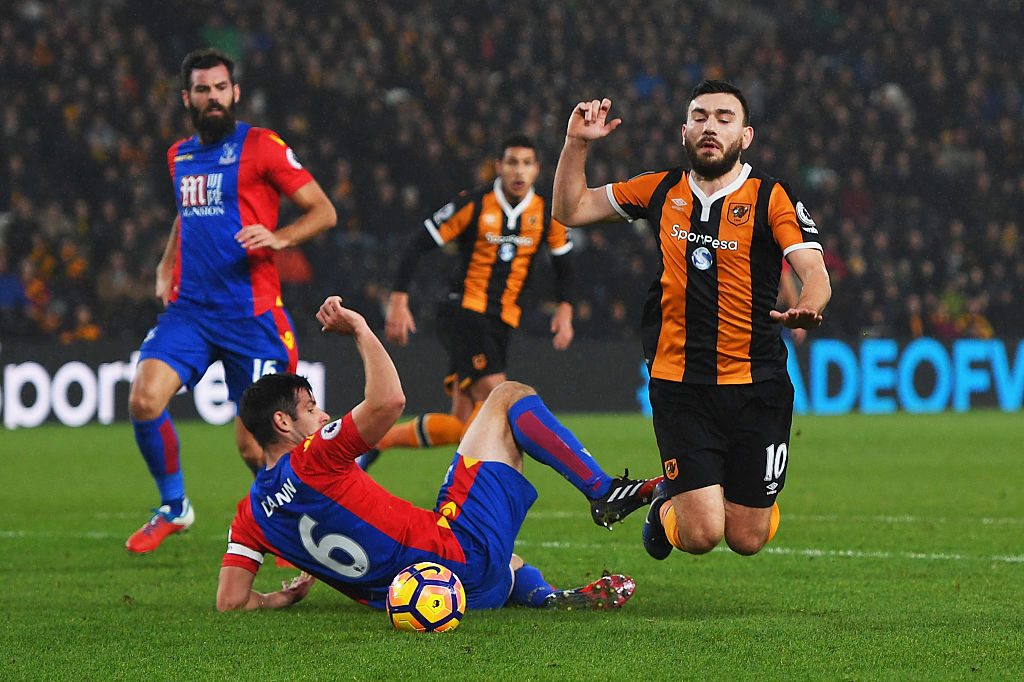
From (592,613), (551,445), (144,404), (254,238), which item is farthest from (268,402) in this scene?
(144,404)

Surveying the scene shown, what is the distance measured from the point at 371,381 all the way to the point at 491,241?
17.1ft

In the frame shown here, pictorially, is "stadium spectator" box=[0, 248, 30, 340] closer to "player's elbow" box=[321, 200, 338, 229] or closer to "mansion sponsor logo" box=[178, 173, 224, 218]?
"mansion sponsor logo" box=[178, 173, 224, 218]

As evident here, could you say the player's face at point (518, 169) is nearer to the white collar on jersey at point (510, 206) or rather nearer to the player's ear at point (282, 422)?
the white collar on jersey at point (510, 206)

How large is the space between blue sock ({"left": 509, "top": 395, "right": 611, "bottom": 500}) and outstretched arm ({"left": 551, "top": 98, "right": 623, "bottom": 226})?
2.38ft

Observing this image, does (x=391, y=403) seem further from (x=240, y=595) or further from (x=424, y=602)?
(x=240, y=595)

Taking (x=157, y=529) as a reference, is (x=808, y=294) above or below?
above

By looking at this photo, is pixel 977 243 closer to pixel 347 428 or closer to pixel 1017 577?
pixel 1017 577

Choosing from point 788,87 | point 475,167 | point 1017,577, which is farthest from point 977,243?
point 1017,577

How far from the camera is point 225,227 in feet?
24.0

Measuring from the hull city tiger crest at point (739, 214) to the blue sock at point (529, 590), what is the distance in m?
1.52

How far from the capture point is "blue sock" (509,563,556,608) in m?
5.67

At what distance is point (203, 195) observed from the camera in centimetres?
734

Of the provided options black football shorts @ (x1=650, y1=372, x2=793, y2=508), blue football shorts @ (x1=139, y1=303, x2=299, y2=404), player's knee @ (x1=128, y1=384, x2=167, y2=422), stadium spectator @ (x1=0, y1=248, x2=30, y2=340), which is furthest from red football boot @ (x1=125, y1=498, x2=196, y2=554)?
stadium spectator @ (x1=0, y1=248, x2=30, y2=340)

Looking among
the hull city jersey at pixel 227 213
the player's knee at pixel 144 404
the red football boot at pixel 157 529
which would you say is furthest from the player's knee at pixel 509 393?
the red football boot at pixel 157 529
